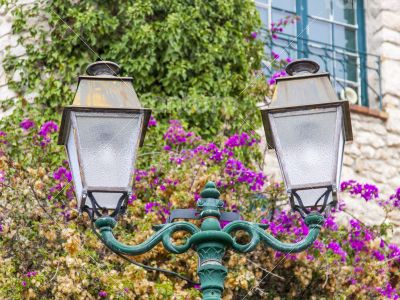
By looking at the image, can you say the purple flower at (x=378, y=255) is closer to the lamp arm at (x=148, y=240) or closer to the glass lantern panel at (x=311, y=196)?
the glass lantern panel at (x=311, y=196)

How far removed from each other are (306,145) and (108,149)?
2.70 feet

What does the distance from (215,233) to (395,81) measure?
5944 millimetres

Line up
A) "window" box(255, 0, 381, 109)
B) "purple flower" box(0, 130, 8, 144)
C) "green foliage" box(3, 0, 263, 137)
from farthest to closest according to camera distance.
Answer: "window" box(255, 0, 381, 109), "green foliage" box(3, 0, 263, 137), "purple flower" box(0, 130, 8, 144)

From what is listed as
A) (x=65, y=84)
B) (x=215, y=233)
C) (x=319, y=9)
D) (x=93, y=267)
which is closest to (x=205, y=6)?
(x=65, y=84)

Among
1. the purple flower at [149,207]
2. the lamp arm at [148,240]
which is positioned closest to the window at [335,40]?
the purple flower at [149,207]

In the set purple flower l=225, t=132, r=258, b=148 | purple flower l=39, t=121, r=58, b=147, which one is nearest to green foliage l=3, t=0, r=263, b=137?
purple flower l=225, t=132, r=258, b=148

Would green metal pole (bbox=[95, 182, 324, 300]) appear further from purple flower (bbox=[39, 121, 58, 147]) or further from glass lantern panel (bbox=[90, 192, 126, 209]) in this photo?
purple flower (bbox=[39, 121, 58, 147])

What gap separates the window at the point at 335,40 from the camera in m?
10.1

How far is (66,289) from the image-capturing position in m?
6.31

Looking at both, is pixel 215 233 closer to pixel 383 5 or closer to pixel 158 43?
pixel 158 43

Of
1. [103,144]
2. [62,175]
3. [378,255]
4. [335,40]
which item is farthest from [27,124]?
[335,40]

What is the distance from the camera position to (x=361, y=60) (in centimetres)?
A: 1034

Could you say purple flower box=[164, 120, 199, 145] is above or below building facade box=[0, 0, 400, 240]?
below

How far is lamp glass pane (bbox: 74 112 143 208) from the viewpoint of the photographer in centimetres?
454
